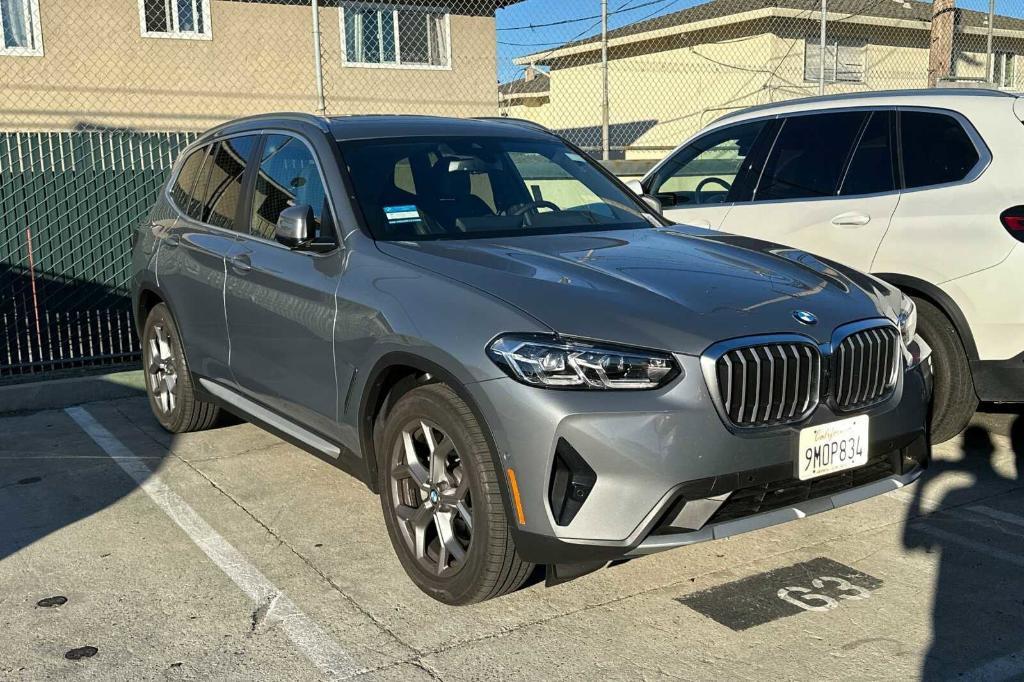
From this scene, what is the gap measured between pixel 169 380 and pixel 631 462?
379 centimetres

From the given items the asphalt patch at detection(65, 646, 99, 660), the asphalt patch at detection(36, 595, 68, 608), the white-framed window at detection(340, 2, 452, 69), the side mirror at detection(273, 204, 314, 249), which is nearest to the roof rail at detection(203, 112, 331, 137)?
the side mirror at detection(273, 204, 314, 249)

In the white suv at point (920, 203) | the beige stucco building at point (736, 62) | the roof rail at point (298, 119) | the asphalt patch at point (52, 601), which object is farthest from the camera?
the beige stucco building at point (736, 62)

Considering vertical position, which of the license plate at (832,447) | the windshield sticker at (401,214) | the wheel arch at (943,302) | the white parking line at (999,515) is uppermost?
the windshield sticker at (401,214)

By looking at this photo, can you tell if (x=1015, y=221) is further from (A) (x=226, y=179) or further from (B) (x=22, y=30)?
(B) (x=22, y=30)

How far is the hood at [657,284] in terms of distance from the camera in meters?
3.48

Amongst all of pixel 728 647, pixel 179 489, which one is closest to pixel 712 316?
pixel 728 647

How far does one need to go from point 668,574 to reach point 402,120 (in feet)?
8.26

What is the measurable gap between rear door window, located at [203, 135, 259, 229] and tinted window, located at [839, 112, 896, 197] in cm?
323

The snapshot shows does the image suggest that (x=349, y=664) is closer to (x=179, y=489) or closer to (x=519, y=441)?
(x=519, y=441)

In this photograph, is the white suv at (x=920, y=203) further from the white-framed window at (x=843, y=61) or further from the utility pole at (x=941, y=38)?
the white-framed window at (x=843, y=61)

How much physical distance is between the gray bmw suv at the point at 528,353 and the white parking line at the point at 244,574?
45 cm

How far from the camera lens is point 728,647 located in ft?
11.6

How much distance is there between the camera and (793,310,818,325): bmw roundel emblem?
3.69 metres

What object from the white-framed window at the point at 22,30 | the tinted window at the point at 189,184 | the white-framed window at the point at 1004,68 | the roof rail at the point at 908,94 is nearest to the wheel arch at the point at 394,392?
the tinted window at the point at 189,184
